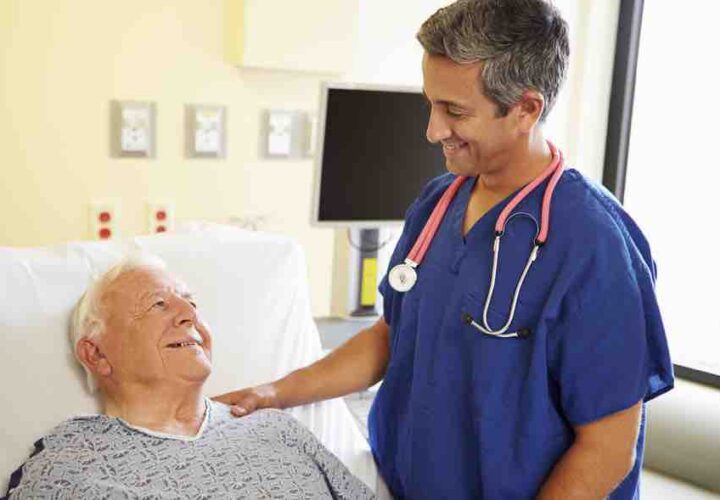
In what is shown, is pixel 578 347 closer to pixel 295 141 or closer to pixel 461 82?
pixel 461 82

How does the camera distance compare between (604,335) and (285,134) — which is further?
(285,134)

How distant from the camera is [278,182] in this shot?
267cm

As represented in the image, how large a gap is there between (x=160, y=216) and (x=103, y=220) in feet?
0.54

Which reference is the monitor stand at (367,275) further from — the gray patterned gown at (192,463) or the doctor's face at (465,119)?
the doctor's face at (465,119)

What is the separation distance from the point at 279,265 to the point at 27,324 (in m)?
0.55

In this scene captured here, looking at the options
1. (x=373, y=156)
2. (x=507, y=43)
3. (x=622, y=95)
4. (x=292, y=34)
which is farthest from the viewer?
(x=622, y=95)

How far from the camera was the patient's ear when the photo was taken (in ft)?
4.79

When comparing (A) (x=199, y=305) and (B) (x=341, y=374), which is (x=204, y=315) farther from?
(B) (x=341, y=374)

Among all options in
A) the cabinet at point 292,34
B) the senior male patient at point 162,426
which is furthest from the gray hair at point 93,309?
the cabinet at point 292,34

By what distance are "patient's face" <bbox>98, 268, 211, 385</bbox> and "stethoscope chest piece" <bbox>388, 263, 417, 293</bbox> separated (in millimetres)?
363

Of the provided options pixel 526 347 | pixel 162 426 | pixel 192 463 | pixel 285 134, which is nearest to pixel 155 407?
pixel 162 426

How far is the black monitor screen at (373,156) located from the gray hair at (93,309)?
79 cm

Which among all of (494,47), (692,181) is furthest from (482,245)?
(692,181)

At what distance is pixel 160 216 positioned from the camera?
8.18 ft
